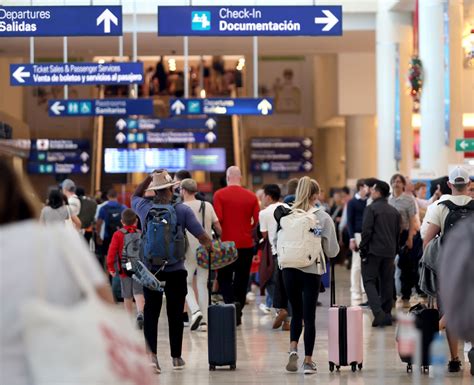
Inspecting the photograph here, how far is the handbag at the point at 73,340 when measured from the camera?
150 inches

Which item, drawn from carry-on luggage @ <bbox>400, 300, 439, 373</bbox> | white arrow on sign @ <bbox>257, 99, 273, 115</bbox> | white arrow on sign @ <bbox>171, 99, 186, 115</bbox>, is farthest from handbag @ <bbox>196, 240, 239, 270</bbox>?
white arrow on sign @ <bbox>171, 99, 186, 115</bbox>

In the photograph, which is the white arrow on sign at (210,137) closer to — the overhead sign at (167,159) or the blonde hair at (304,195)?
the overhead sign at (167,159)

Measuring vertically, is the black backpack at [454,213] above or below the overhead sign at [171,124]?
below

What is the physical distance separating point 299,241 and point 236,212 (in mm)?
3755

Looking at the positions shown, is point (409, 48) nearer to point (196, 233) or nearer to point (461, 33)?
point (461, 33)

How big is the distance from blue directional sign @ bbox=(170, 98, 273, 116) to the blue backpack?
14759mm

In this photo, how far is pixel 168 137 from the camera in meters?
36.3

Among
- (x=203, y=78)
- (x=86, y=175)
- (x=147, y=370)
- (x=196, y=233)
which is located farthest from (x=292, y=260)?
(x=86, y=175)

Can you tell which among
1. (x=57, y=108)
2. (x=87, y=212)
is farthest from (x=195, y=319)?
(x=57, y=108)

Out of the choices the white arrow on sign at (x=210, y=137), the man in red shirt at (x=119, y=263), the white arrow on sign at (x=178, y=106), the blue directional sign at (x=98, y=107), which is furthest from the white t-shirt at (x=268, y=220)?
the white arrow on sign at (x=210, y=137)

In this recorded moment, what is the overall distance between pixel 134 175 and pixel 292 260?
31.3 meters

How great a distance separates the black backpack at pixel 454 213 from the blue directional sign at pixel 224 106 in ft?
48.9

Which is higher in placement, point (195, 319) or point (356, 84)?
point (356, 84)

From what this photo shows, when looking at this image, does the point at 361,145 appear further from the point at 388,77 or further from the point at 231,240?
the point at 231,240
